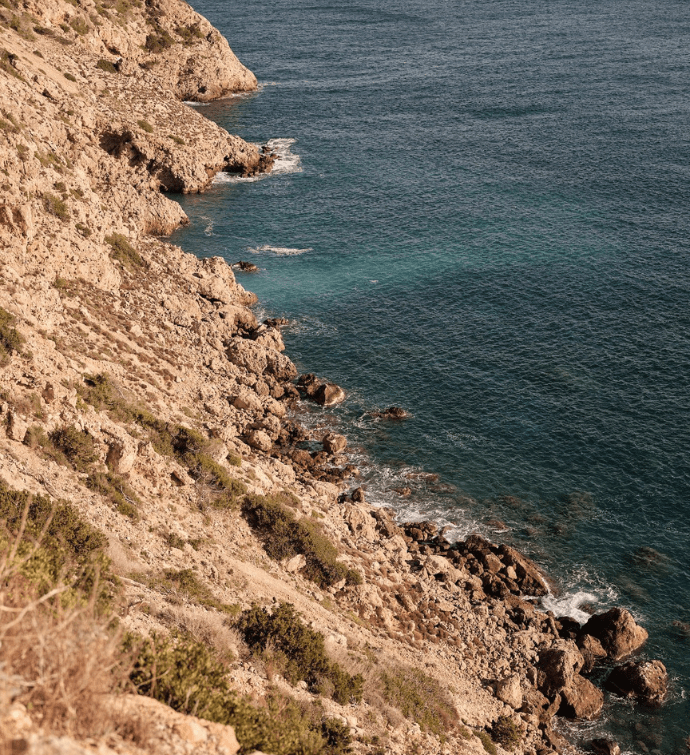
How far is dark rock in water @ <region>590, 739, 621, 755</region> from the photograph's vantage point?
40.5 metres

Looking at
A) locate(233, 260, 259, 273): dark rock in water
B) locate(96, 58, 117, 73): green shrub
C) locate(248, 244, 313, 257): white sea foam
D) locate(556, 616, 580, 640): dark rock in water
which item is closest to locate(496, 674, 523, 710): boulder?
locate(556, 616, 580, 640): dark rock in water

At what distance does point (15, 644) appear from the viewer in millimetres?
14883

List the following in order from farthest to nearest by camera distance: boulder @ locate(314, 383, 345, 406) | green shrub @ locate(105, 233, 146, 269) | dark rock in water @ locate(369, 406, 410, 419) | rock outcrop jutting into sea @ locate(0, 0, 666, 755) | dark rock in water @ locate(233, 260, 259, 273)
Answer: dark rock in water @ locate(233, 260, 259, 273)
boulder @ locate(314, 383, 345, 406)
green shrub @ locate(105, 233, 146, 269)
dark rock in water @ locate(369, 406, 410, 419)
rock outcrop jutting into sea @ locate(0, 0, 666, 755)

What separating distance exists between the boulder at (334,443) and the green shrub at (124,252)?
2521 cm

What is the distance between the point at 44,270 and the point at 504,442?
39.7 meters

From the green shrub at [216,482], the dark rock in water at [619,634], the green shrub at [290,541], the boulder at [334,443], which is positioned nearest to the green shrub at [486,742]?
the green shrub at [290,541]

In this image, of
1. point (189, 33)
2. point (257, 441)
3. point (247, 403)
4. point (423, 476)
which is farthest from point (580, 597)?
point (189, 33)

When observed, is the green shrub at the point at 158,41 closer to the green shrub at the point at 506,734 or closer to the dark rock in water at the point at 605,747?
the green shrub at the point at 506,734

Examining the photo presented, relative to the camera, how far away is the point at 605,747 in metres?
40.7

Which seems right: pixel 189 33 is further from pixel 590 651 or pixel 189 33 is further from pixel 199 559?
pixel 590 651

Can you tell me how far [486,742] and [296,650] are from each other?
12.4m

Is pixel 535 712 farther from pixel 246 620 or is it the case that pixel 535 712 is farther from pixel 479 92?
pixel 479 92

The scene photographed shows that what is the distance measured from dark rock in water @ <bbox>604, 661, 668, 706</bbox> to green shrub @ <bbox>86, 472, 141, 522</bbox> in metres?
30.6

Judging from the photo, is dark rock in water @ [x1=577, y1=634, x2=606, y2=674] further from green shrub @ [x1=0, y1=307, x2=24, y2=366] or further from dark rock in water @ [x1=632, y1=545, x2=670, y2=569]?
green shrub @ [x1=0, y1=307, x2=24, y2=366]
